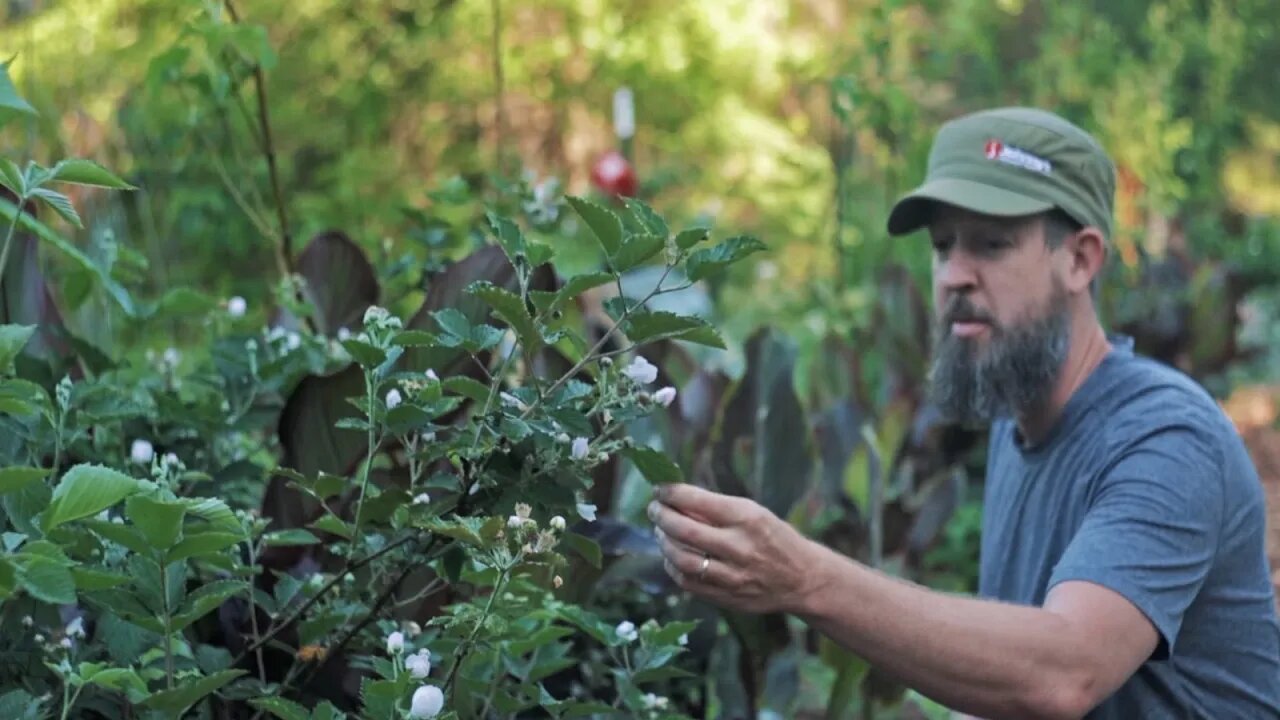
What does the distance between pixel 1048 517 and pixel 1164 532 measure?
34 centimetres

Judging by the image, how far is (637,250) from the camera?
55.4 inches

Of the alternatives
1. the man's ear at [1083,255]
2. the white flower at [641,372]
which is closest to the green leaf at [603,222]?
the white flower at [641,372]

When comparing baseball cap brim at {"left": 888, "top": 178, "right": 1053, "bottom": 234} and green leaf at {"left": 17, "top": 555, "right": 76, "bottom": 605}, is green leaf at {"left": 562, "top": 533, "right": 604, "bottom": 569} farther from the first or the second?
baseball cap brim at {"left": 888, "top": 178, "right": 1053, "bottom": 234}

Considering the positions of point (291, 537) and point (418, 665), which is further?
point (291, 537)

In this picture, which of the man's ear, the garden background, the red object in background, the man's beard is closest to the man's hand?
the garden background

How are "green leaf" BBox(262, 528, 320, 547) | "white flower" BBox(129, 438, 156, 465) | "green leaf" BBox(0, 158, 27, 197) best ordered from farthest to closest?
"white flower" BBox(129, 438, 156, 465) < "green leaf" BBox(262, 528, 320, 547) < "green leaf" BBox(0, 158, 27, 197)

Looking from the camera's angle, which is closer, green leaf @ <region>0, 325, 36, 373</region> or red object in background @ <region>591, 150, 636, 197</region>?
green leaf @ <region>0, 325, 36, 373</region>

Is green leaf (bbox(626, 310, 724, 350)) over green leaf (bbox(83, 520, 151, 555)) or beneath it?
over

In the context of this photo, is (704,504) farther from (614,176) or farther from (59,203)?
(614,176)

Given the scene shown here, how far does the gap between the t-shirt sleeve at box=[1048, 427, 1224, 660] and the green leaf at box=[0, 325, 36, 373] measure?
50.3 inches

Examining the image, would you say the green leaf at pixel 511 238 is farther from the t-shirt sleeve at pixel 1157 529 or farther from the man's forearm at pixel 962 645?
the t-shirt sleeve at pixel 1157 529

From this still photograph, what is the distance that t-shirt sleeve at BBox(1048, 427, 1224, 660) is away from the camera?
1.99 meters

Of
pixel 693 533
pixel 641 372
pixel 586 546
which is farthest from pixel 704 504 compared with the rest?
pixel 641 372

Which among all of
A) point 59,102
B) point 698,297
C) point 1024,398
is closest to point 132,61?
point 59,102
